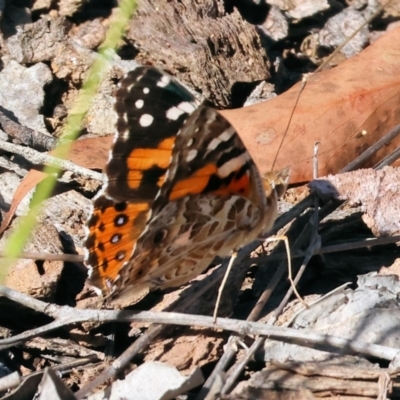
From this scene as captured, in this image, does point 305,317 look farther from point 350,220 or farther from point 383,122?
point 383,122

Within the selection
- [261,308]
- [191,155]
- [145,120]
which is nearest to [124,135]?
[145,120]

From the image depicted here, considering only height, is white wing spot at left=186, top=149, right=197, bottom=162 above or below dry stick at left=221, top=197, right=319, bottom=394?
above

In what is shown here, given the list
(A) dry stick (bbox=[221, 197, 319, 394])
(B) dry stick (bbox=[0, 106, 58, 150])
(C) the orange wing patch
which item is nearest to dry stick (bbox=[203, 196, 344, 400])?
(A) dry stick (bbox=[221, 197, 319, 394])

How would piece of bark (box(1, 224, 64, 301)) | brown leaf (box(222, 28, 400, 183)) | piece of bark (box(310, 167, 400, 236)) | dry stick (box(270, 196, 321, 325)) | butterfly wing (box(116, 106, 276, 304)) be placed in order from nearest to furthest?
1. butterfly wing (box(116, 106, 276, 304))
2. dry stick (box(270, 196, 321, 325))
3. piece of bark (box(1, 224, 64, 301))
4. piece of bark (box(310, 167, 400, 236))
5. brown leaf (box(222, 28, 400, 183))

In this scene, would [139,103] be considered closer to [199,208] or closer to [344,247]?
[199,208]

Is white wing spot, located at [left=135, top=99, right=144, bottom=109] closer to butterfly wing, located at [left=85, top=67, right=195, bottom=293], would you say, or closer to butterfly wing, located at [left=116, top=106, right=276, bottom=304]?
butterfly wing, located at [left=85, top=67, right=195, bottom=293]

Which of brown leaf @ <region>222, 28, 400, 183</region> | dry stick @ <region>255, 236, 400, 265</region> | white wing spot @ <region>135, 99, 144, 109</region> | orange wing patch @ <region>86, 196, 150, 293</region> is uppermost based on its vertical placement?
white wing spot @ <region>135, 99, 144, 109</region>

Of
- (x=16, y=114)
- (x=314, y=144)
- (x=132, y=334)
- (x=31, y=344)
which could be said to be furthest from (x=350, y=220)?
(x=16, y=114)
